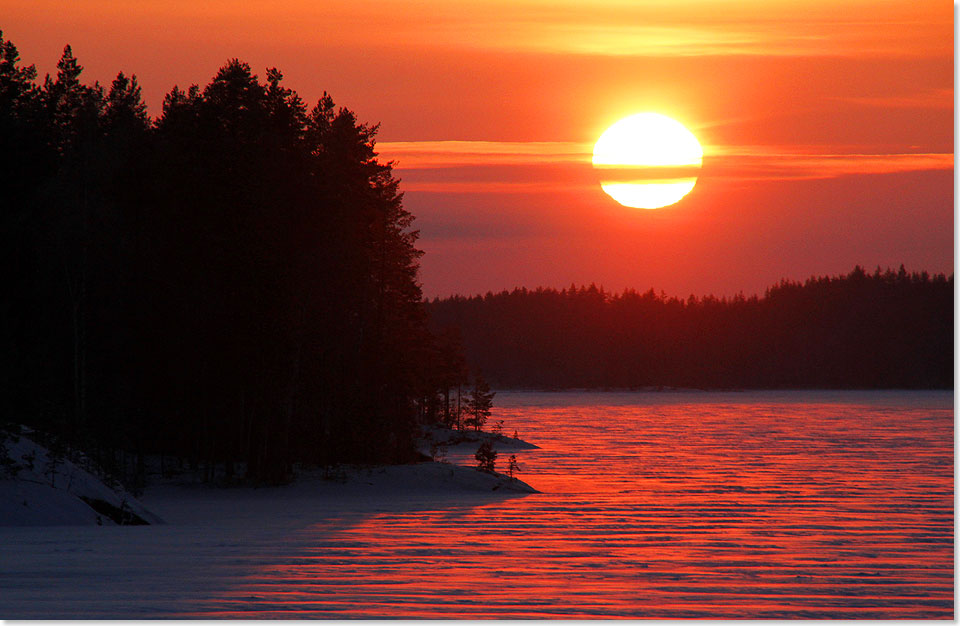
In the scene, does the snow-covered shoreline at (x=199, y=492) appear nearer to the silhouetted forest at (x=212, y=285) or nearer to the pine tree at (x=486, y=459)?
the pine tree at (x=486, y=459)

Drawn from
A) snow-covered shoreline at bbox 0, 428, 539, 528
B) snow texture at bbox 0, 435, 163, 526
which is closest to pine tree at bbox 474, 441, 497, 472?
snow-covered shoreline at bbox 0, 428, 539, 528

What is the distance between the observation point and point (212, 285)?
33.4 m

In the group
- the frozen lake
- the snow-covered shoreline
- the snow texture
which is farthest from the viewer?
the snow-covered shoreline

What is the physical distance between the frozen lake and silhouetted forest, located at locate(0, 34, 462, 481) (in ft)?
9.43

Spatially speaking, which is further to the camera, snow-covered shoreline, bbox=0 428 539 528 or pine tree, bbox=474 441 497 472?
pine tree, bbox=474 441 497 472

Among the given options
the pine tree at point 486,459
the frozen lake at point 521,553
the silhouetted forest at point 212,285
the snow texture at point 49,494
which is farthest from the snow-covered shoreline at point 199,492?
the silhouetted forest at point 212,285

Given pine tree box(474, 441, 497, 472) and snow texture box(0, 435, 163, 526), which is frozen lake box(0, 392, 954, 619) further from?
pine tree box(474, 441, 497, 472)

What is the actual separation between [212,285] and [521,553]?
57.9 feet

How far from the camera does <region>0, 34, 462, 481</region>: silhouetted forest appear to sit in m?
33.1

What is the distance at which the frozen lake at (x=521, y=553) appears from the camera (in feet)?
45.6

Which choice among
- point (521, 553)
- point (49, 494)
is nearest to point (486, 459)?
point (49, 494)

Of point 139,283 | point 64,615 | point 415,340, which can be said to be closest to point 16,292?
point 139,283

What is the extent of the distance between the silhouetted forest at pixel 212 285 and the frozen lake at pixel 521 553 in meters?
2.87

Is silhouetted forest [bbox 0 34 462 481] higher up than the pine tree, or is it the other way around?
silhouetted forest [bbox 0 34 462 481]
